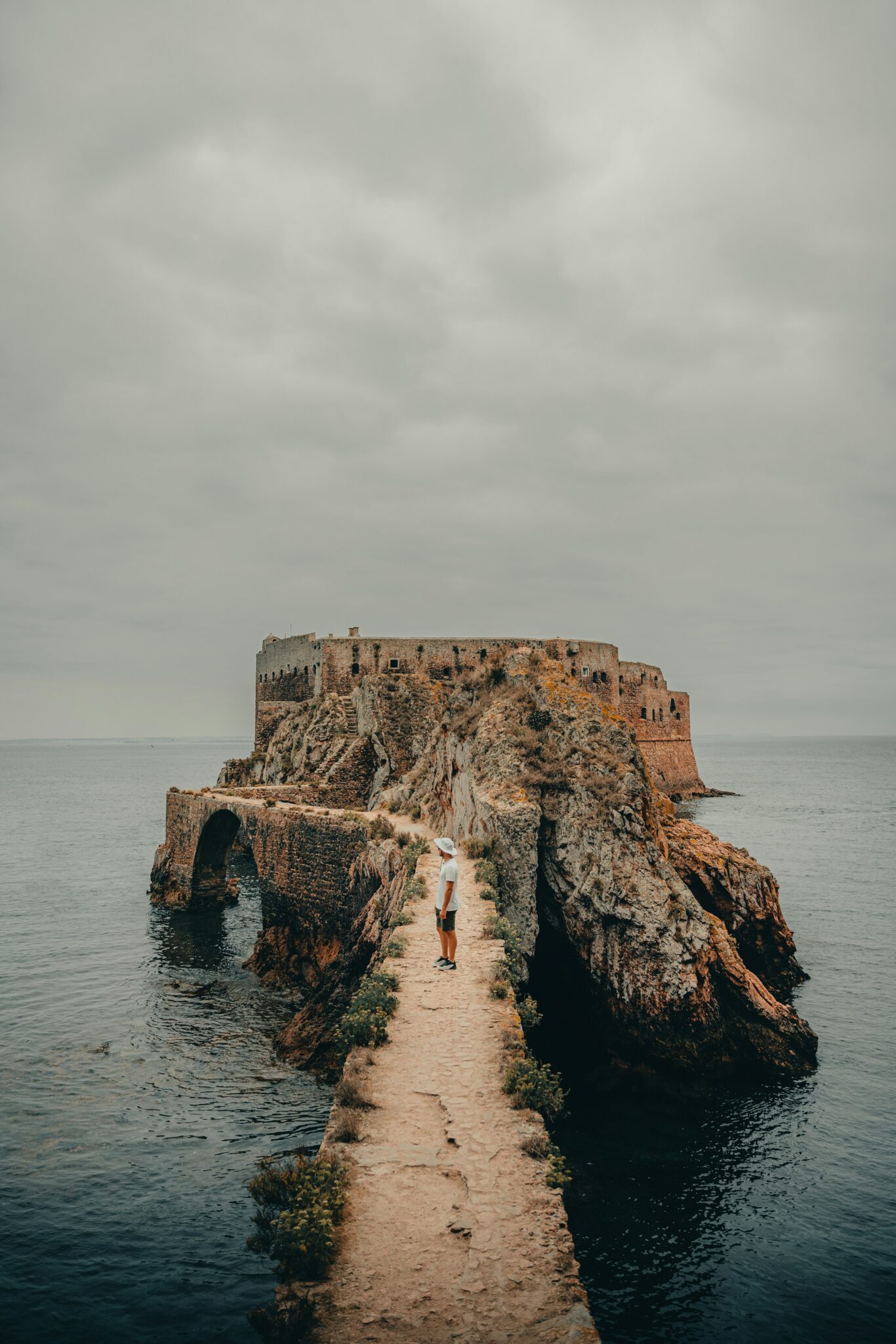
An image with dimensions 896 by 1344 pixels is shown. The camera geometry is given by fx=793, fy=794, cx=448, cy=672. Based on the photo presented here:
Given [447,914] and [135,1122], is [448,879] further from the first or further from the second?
[135,1122]

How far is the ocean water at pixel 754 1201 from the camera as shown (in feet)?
35.4

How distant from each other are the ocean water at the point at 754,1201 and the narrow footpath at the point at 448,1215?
393cm

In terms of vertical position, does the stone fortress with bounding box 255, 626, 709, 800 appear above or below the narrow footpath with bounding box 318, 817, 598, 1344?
above

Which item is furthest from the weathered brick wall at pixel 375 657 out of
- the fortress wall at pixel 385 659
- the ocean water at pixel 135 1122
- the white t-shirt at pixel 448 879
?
the white t-shirt at pixel 448 879

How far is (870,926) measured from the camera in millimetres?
33594

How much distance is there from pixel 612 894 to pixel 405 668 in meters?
35.0

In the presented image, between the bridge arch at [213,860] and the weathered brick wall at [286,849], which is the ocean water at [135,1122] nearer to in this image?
the bridge arch at [213,860]

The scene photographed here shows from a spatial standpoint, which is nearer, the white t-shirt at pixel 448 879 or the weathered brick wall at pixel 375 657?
the white t-shirt at pixel 448 879

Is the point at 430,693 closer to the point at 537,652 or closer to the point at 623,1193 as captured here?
the point at 537,652

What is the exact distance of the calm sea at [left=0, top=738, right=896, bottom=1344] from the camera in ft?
35.9

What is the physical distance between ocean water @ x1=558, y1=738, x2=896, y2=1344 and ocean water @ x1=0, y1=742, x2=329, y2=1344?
17.2ft

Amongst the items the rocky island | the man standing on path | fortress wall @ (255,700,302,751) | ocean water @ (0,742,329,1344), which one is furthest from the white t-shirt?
fortress wall @ (255,700,302,751)

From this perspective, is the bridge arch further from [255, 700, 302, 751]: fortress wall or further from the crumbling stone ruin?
[255, 700, 302, 751]: fortress wall

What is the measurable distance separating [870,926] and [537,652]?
1987cm
